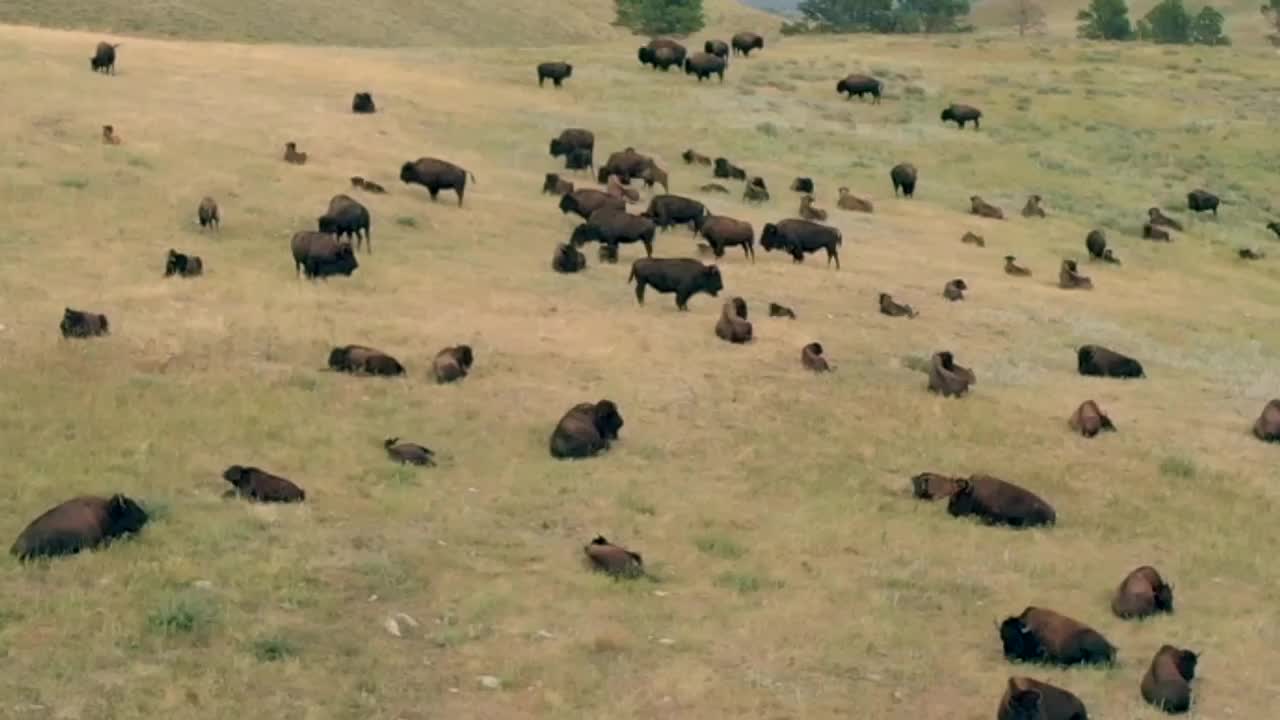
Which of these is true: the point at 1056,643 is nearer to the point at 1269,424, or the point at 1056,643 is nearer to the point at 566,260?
the point at 1269,424

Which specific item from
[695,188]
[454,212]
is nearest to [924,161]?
[695,188]

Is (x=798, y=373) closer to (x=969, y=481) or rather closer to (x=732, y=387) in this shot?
(x=732, y=387)

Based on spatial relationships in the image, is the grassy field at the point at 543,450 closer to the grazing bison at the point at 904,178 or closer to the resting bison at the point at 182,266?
the resting bison at the point at 182,266

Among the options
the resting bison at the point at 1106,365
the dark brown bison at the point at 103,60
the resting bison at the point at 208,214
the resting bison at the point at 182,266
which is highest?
the dark brown bison at the point at 103,60

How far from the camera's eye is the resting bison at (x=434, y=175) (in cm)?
3378

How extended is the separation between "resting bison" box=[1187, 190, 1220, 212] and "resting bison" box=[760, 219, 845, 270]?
1930 centimetres

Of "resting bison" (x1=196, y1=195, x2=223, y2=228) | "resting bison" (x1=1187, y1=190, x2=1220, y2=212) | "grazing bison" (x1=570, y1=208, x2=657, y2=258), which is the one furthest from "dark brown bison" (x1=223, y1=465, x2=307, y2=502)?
"resting bison" (x1=1187, y1=190, x2=1220, y2=212)

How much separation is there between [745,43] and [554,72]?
1604 cm

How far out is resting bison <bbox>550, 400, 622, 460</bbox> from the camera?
61.3 ft

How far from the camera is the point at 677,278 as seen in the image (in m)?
26.9

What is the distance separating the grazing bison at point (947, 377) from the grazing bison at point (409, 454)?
26.8ft

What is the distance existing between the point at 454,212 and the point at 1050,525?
18368 millimetres

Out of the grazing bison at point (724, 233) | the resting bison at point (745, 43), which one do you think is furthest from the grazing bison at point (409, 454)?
the resting bison at point (745, 43)

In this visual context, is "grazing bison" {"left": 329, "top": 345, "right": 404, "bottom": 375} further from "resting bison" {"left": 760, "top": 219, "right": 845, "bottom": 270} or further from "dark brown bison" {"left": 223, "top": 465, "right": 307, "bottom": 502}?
"resting bison" {"left": 760, "top": 219, "right": 845, "bottom": 270}
